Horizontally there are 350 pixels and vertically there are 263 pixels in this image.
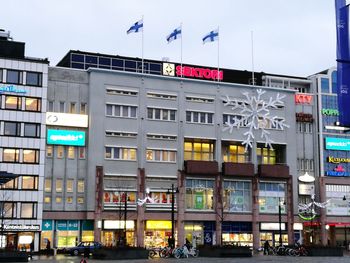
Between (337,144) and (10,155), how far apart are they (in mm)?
54978

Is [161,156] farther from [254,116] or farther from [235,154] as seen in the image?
[254,116]

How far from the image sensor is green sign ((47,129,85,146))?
316 ft

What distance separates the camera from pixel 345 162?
380 ft

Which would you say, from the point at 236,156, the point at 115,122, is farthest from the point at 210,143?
the point at 115,122

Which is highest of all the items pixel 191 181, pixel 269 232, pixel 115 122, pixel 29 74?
pixel 29 74

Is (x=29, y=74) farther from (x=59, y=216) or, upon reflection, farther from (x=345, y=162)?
(x=345, y=162)

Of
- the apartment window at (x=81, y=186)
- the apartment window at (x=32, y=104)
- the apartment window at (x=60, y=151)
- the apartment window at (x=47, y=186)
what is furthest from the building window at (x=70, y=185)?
the apartment window at (x=32, y=104)

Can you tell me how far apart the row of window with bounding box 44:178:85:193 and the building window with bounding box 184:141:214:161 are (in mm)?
17422

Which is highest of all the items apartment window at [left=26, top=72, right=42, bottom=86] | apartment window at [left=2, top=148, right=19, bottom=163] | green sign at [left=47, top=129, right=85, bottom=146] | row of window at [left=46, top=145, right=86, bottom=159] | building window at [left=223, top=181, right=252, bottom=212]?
apartment window at [left=26, top=72, right=42, bottom=86]

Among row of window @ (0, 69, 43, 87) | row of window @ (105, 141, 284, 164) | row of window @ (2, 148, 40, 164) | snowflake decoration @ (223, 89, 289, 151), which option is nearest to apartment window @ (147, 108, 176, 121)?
row of window @ (105, 141, 284, 164)

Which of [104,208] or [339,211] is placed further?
[339,211]

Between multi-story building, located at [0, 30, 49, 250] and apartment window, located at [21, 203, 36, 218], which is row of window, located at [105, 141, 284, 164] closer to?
multi-story building, located at [0, 30, 49, 250]

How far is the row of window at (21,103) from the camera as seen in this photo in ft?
309

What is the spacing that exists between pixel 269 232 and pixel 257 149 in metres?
13.5
